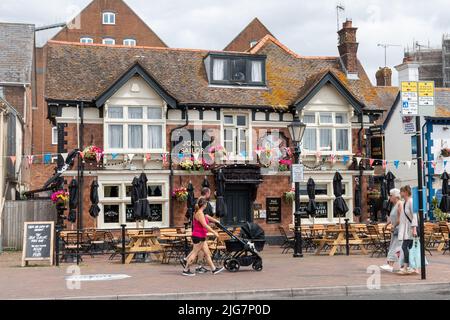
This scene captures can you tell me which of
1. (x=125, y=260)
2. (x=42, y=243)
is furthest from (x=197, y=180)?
(x=42, y=243)

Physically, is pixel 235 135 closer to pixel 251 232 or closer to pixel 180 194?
pixel 180 194

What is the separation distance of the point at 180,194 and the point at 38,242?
873 centimetres

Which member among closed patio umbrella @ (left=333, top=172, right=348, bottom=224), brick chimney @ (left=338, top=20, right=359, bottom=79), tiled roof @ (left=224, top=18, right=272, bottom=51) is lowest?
closed patio umbrella @ (left=333, top=172, right=348, bottom=224)

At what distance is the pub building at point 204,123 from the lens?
85.3 feet

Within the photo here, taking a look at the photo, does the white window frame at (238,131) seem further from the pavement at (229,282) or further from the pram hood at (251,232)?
the pram hood at (251,232)

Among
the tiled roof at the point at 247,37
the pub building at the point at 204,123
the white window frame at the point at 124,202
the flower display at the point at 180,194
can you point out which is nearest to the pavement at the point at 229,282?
the white window frame at the point at 124,202

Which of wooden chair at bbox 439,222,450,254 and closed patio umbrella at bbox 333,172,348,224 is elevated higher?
closed patio umbrella at bbox 333,172,348,224

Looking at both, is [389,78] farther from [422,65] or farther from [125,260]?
[125,260]

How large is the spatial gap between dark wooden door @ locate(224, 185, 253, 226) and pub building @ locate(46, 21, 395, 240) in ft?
0.15

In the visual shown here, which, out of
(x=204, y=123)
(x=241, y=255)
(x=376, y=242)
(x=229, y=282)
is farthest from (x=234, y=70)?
(x=229, y=282)

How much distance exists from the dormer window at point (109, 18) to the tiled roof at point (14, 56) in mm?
14127

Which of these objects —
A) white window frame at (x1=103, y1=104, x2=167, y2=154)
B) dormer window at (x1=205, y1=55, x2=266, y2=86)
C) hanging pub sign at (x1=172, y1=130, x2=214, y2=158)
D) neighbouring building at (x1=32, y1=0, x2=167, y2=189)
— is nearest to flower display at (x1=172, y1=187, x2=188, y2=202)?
hanging pub sign at (x1=172, y1=130, x2=214, y2=158)

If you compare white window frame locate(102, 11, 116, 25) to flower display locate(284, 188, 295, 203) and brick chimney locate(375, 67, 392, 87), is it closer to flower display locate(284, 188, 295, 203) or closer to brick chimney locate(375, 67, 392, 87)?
brick chimney locate(375, 67, 392, 87)

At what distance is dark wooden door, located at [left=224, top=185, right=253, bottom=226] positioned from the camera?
90.1 feet
